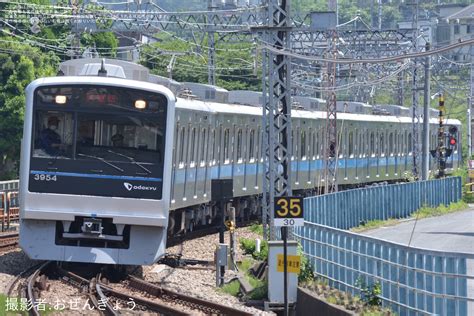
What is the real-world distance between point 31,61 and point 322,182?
16.0 meters

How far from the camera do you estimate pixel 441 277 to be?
1196cm

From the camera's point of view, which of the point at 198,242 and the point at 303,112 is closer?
the point at 198,242

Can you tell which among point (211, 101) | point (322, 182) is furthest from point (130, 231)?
point (322, 182)

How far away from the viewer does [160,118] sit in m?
17.4

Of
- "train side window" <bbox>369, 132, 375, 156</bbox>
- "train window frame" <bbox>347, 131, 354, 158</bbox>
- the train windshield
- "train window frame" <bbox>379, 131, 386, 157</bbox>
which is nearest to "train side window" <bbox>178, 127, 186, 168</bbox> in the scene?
the train windshield

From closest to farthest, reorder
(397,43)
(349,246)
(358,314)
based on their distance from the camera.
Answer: (358,314) < (349,246) < (397,43)

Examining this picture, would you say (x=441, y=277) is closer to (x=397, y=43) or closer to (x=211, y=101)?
(x=211, y=101)

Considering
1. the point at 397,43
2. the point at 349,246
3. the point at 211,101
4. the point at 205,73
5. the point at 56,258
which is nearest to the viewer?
the point at 349,246

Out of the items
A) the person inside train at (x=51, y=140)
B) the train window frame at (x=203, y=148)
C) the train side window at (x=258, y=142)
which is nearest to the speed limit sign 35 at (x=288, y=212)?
the person inside train at (x=51, y=140)

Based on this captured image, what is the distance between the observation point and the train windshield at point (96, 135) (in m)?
17.0

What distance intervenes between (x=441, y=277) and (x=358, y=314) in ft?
4.64

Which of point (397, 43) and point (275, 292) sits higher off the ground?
point (397, 43)

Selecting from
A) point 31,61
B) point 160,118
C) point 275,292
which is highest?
point 31,61

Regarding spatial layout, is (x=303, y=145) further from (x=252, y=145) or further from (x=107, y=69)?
(x=107, y=69)
